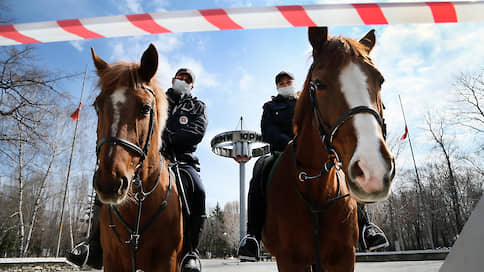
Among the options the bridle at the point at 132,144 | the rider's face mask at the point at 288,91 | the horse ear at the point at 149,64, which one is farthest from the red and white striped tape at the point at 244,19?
the rider's face mask at the point at 288,91

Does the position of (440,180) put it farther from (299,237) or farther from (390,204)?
(299,237)

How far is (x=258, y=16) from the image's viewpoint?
2.73m

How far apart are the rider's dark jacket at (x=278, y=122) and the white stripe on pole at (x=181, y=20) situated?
6.97 feet

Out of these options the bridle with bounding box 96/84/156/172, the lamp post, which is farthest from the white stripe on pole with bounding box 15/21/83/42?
the lamp post

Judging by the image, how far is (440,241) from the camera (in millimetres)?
49562

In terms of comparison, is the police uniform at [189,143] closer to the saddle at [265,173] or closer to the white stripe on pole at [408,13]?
the saddle at [265,173]

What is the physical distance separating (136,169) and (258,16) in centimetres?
181

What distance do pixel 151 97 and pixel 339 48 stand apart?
1.89 metres

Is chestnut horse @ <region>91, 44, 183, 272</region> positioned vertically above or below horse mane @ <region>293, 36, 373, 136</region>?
below

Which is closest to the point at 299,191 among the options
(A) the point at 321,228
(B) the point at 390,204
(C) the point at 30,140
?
(A) the point at 321,228

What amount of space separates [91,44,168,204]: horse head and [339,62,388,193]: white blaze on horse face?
1.74 metres

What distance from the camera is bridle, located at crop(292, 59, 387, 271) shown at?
6.47 feet

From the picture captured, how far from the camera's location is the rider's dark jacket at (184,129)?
4.31m

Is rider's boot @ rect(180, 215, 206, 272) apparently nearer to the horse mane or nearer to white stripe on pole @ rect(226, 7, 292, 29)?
the horse mane
